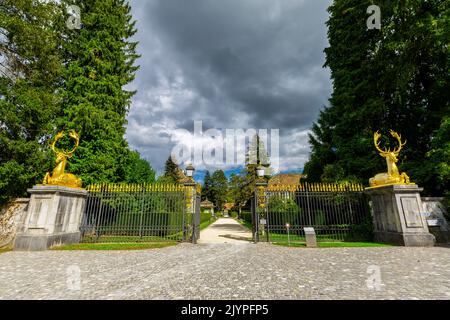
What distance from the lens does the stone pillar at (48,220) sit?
8.95 meters

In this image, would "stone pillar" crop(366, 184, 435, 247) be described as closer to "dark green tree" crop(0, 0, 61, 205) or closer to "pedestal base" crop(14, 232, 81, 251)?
"pedestal base" crop(14, 232, 81, 251)

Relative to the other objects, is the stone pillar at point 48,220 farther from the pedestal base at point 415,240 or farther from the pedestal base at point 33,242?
the pedestal base at point 415,240

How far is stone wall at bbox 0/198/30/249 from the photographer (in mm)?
9930

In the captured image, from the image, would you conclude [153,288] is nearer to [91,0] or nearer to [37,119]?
[37,119]

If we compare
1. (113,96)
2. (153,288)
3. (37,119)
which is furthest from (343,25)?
(37,119)

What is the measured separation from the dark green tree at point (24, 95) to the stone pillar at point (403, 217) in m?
16.9

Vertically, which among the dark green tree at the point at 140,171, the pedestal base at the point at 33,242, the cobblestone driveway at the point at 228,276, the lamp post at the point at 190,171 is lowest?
the cobblestone driveway at the point at 228,276

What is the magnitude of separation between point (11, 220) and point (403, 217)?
57.7ft

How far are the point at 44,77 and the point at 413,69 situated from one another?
20012mm

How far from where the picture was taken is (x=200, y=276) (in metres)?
5.15

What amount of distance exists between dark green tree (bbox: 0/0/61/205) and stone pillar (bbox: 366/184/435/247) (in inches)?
667

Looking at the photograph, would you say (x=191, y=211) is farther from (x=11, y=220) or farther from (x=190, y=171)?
(x=11, y=220)

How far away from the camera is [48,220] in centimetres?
932

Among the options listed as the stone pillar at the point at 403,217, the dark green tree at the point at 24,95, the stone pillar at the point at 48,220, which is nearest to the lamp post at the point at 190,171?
the stone pillar at the point at 48,220
